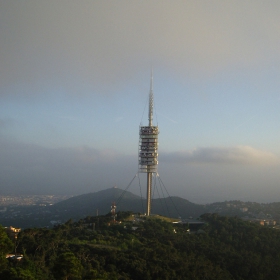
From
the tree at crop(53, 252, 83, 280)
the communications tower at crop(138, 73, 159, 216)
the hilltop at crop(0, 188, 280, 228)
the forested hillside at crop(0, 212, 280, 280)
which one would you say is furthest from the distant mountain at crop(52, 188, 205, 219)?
the tree at crop(53, 252, 83, 280)

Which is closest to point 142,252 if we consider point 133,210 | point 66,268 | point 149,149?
point 66,268

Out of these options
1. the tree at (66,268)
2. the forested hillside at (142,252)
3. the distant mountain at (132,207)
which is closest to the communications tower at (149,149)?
the forested hillside at (142,252)

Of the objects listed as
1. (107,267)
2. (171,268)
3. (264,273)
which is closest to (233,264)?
(264,273)

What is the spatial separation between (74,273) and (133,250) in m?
15.1

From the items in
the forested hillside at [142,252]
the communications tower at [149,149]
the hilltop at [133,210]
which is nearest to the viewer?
the forested hillside at [142,252]

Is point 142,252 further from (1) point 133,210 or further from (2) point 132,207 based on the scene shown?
(2) point 132,207

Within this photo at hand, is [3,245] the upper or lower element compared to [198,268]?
upper

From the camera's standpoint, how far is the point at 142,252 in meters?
32.5

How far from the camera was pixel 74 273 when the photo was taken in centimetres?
1912

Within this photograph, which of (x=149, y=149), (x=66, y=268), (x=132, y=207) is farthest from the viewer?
(x=132, y=207)

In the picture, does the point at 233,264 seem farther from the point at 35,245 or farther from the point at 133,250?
the point at 35,245

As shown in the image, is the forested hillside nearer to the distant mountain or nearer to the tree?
the tree

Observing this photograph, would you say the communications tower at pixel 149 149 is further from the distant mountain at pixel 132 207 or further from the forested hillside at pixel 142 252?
the distant mountain at pixel 132 207

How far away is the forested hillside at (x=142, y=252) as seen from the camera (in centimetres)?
2299
